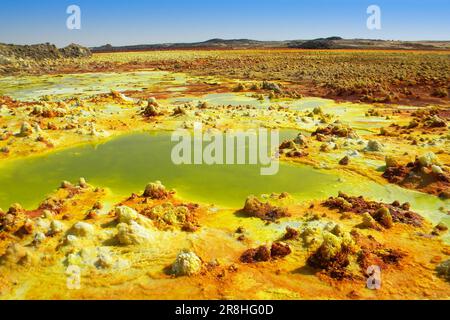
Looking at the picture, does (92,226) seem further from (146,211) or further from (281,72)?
(281,72)

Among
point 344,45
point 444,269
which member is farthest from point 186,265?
point 344,45

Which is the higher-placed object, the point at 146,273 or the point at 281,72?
the point at 281,72

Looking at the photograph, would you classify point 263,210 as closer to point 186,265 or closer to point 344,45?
point 186,265

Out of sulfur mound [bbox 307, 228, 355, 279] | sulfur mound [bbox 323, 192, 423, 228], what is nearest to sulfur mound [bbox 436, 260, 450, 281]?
sulfur mound [bbox 307, 228, 355, 279]

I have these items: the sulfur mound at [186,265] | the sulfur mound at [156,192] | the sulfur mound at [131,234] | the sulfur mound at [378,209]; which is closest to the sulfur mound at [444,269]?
the sulfur mound at [378,209]

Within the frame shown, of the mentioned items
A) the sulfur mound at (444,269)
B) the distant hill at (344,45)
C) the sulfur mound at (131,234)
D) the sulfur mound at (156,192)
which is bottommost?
the sulfur mound at (444,269)

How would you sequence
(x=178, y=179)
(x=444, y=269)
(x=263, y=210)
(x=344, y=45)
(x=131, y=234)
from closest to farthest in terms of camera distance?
(x=444, y=269) → (x=131, y=234) → (x=263, y=210) → (x=178, y=179) → (x=344, y=45)

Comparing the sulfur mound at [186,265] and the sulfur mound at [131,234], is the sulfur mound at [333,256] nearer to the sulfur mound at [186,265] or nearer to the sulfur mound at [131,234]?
the sulfur mound at [186,265]

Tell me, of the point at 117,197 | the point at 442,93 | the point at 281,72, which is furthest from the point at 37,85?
the point at 442,93
